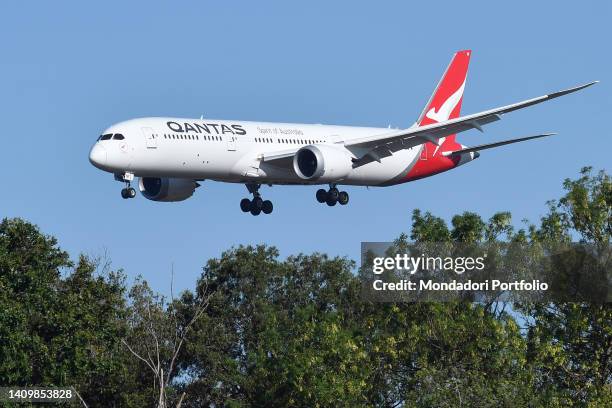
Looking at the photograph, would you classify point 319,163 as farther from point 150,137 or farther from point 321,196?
point 150,137

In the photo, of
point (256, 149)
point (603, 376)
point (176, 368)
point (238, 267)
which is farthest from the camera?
point (238, 267)

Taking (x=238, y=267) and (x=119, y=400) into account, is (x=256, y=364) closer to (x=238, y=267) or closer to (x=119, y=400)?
(x=119, y=400)

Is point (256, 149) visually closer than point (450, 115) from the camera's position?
Yes

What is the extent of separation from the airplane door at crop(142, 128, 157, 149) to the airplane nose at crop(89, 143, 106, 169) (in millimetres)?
1859

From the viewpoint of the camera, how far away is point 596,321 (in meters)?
59.7

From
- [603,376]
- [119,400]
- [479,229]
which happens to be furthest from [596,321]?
[119,400]

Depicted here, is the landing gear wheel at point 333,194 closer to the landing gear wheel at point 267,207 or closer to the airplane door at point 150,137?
the landing gear wheel at point 267,207

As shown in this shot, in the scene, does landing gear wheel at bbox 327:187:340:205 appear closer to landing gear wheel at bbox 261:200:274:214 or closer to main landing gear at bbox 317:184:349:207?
main landing gear at bbox 317:184:349:207

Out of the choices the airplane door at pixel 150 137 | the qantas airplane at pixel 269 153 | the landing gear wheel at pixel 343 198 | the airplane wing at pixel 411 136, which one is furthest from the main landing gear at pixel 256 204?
the airplane door at pixel 150 137

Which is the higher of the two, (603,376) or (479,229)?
(479,229)

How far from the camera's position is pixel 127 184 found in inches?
2530

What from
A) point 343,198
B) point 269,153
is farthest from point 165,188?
point 343,198

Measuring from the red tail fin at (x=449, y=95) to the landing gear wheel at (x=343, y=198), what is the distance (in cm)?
1172

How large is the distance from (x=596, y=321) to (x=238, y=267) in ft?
118
